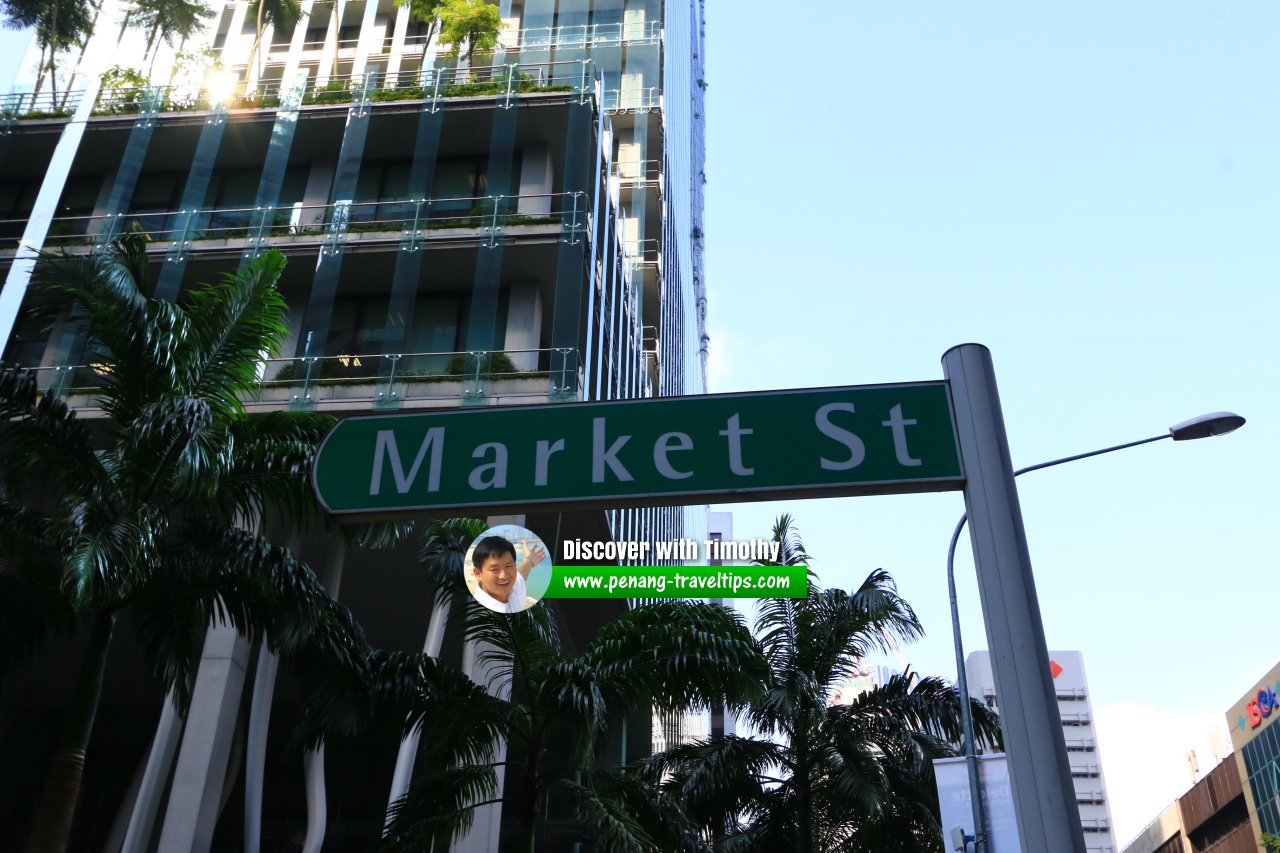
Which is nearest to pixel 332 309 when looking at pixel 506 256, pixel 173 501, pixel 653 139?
pixel 506 256

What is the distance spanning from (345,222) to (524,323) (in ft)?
13.9

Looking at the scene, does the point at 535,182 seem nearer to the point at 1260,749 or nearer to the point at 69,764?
the point at 69,764

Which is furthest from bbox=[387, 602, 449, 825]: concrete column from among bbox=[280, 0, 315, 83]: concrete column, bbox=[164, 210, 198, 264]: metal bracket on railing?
bbox=[280, 0, 315, 83]: concrete column

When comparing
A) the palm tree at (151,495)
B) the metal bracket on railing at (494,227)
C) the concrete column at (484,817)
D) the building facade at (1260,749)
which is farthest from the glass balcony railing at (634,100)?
the building facade at (1260,749)

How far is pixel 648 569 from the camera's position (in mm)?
24406

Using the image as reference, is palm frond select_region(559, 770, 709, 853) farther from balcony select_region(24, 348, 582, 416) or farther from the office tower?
the office tower

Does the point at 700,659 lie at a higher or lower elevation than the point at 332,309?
lower

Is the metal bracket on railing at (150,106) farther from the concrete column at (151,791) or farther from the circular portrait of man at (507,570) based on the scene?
the circular portrait of man at (507,570)

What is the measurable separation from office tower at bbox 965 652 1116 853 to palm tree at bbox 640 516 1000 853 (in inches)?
3708

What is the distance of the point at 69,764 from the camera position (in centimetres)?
988

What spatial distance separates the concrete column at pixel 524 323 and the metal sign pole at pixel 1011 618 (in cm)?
1674

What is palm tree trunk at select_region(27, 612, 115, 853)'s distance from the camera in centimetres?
954

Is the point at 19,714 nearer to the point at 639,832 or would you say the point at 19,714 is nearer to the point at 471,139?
the point at 471,139

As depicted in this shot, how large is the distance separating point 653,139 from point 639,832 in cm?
3189
